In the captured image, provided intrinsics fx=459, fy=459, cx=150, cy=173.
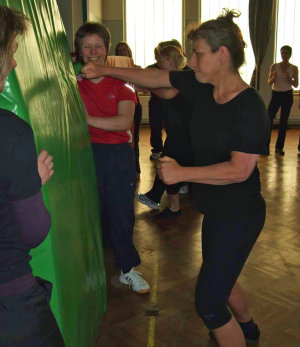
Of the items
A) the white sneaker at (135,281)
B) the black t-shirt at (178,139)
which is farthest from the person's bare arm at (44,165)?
the black t-shirt at (178,139)

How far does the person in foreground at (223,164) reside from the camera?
1.62m

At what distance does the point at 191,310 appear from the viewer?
251 centimetres

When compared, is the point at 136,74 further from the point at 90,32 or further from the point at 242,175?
the point at 242,175

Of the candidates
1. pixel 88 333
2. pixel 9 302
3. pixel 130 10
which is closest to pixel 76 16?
pixel 130 10

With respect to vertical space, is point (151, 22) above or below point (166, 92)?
above

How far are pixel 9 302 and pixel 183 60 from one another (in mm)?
2798

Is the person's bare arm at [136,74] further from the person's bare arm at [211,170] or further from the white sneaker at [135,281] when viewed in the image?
the white sneaker at [135,281]

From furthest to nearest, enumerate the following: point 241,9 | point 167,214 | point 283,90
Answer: point 241,9, point 283,90, point 167,214

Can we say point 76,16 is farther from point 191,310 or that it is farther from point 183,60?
point 191,310

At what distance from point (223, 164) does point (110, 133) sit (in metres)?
0.98

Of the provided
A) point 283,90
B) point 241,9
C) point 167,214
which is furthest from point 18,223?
point 241,9

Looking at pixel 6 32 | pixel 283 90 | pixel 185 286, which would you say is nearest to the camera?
pixel 6 32

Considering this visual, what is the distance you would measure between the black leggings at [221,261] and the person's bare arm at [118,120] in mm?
841

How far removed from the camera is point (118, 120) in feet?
7.77
